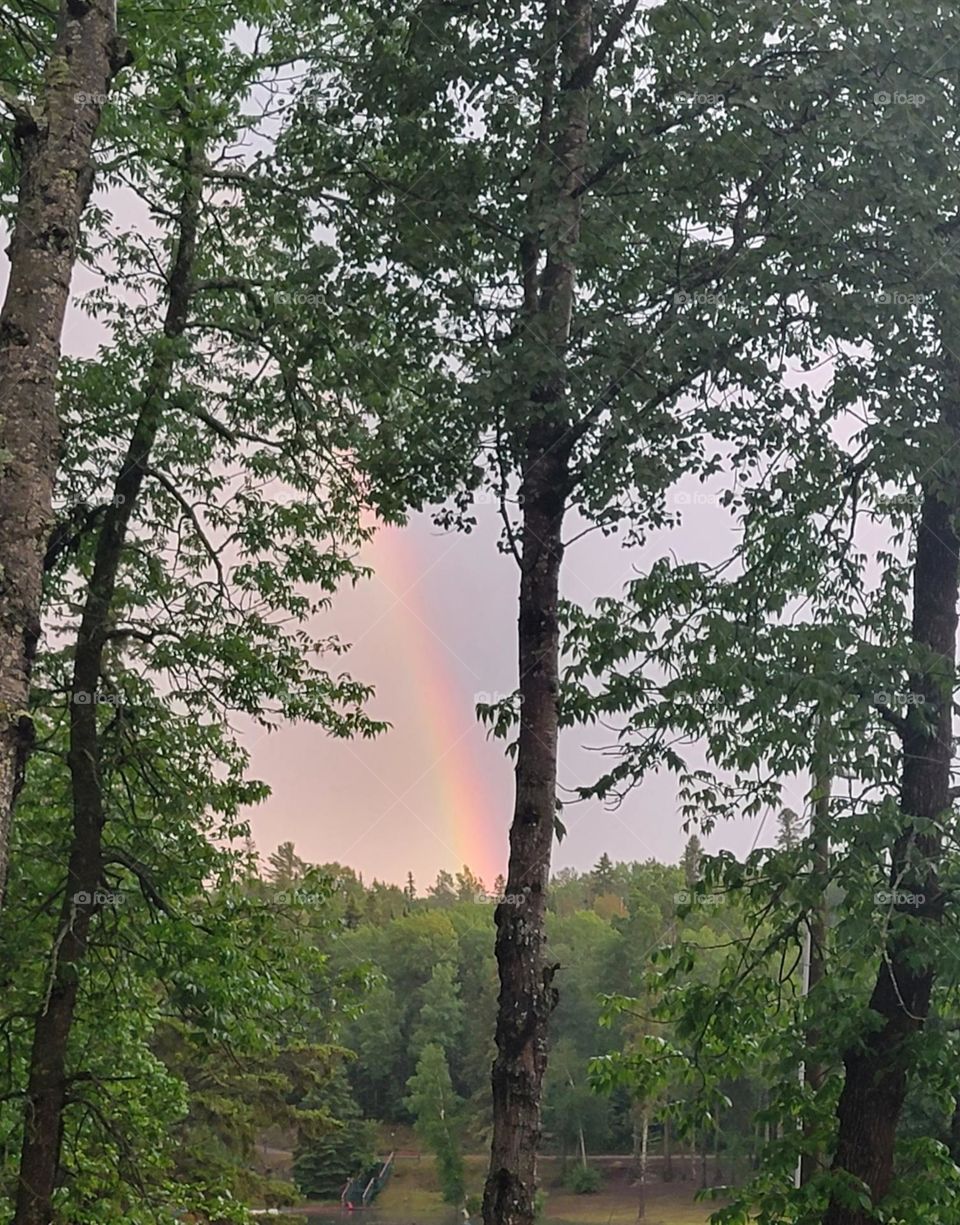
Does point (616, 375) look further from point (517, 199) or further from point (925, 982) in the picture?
point (925, 982)

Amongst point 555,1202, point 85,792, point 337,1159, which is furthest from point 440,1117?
point 85,792

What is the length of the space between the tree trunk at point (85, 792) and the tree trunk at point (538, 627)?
10.9 feet

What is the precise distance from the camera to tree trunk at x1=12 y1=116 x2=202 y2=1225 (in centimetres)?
841

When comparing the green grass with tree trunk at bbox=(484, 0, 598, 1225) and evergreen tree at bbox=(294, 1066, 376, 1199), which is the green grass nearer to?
evergreen tree at bbox=(294, 1066, 376, 1199)

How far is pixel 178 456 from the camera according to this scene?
33.6ft

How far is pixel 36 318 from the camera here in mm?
4133

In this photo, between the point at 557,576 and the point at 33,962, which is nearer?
the point at 557,576

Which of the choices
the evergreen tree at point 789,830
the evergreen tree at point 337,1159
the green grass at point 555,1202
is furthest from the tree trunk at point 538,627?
the evergreen tree at point 337,1159

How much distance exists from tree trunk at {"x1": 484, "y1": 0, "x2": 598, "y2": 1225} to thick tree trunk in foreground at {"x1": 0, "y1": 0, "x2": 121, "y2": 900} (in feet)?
8.19

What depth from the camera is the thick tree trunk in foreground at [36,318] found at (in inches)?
145

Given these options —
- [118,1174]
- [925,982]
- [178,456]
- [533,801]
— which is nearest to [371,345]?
[178,456]

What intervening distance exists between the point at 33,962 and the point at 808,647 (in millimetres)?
7241

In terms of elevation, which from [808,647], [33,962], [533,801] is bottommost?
[33,962]

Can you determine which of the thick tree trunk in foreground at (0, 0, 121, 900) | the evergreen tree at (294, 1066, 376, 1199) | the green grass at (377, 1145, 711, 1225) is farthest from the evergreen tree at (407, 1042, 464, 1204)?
the thick tree trunk in foreground at (0, 0, 121, 900)
